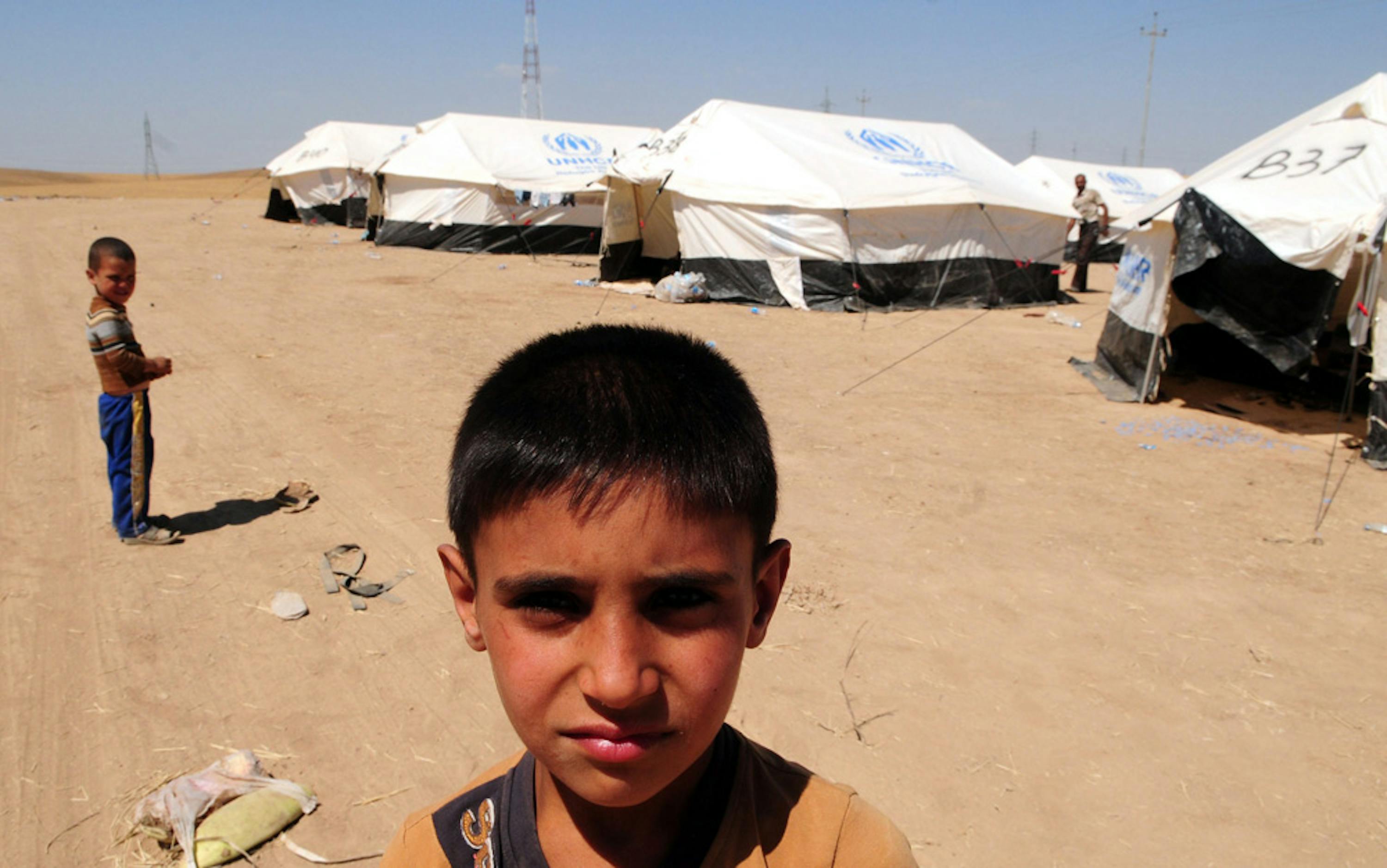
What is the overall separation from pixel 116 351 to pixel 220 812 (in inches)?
106

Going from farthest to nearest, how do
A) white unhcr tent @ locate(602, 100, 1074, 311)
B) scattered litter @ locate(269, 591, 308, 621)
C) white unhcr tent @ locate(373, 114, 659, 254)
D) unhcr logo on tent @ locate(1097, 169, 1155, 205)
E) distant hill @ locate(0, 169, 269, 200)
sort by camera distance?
1. distant hill @ locate(0, 169, 269, 200)
2. unhcr logo on tent @ locate(1097, 169, 1155, 205)
3. white unhcr tent @ locate(373, 114, 659, 254)
4. white unhcr tent @ locate(602, 100, 1074, 311)
5. scattered litter @ locate(269, 591, 308, 621)

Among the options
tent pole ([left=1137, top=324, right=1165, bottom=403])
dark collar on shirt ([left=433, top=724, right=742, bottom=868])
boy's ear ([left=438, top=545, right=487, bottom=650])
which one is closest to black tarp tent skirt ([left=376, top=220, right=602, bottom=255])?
tent pole ([left=1137, top=324, right=1165, bottom=403])

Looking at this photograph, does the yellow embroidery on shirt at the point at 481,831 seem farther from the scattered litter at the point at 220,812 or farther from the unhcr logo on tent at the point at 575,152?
the unhcr logo on tent at the point at 575,152

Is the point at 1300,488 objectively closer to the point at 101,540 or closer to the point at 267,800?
the point at 267,800

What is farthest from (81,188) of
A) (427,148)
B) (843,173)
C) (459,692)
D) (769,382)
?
(459,692)

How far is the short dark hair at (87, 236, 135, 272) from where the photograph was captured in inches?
164

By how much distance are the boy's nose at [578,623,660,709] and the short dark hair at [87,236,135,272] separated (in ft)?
13.6

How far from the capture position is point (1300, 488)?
20.6 feet

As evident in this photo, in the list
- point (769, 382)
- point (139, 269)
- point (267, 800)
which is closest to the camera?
point (267, 800)

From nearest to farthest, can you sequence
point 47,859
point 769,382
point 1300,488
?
point 47,859 → point 1300,488 → point 769,382

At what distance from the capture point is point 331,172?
90.7 feet

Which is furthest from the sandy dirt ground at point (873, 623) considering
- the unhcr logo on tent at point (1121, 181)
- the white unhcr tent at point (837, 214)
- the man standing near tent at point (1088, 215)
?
the unhcr logo on tent at point (1121, 181)

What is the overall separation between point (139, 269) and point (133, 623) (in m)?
14.5

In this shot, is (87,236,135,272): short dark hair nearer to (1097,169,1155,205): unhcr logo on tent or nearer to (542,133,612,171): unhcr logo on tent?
(542,133,612,171): unhcr logo on tent
